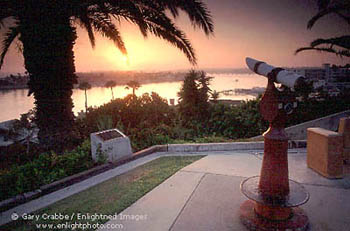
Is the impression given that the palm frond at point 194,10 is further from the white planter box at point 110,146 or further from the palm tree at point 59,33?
the white planter box at point 110,146

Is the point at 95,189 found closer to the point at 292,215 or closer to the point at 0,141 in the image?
the point at 292,215

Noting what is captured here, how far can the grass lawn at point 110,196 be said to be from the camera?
2768 millimetres

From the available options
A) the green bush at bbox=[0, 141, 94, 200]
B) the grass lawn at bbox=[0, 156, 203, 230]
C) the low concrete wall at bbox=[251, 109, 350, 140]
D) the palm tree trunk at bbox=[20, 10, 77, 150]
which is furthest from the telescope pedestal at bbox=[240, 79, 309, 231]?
the low concrete wall at bbox=[251, 109, 350, 140]

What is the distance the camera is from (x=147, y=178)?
3.90 meters

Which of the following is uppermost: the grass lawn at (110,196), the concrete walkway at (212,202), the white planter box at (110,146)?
the white planter box at (110,146)

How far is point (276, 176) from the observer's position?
235 centimetres

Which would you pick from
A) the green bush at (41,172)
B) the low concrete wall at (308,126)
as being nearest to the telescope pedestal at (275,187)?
the green bush at (41,172)

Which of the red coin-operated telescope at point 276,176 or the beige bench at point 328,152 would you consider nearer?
the red coin-operated telescope at point 276,176

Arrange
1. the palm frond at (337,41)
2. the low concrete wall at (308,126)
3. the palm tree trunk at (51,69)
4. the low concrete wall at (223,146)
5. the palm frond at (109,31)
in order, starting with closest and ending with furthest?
1. the palm tree trunk at (51,69)
2. the low concrete wall at (223,146)
3. the palm frond at (109,31)
4. the low concrete wall at (308,126)
5. the palm frond at (337,41)

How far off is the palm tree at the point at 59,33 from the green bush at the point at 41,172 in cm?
119

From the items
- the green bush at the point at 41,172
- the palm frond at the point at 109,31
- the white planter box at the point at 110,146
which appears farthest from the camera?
the palm frond at the point at 109,31

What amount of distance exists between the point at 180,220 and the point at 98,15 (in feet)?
18.8

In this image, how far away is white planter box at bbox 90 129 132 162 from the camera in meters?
4.62

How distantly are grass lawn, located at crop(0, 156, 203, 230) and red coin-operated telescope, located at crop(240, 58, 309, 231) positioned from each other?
64.7 inches
